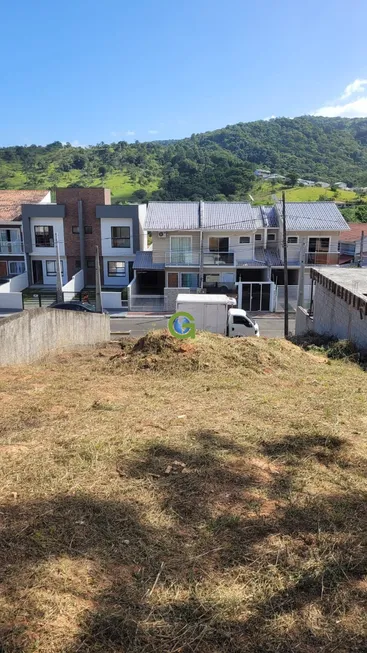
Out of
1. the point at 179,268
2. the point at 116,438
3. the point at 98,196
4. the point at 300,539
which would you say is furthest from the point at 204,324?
the point at 98,196

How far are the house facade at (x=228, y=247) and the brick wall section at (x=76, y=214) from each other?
4573mm

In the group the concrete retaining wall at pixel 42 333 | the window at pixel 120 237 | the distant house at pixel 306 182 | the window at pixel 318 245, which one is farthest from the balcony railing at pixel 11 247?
the distant house at pixel 306 182

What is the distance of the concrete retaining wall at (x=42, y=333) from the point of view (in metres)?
11.1

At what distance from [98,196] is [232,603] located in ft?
118

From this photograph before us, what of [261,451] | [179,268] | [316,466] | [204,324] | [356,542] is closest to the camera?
[356,542]

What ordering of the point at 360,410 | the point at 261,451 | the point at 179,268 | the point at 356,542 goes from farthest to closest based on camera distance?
the point at 179,268 → the point at 360,410 → the point at 261,451 → the point at 356,542

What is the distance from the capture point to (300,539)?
392 centimetres

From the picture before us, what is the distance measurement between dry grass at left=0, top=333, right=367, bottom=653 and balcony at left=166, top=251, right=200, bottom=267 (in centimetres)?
2663

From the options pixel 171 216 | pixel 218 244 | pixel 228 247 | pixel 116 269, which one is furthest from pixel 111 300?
pixel 228 247

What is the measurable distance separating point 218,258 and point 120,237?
843 cm

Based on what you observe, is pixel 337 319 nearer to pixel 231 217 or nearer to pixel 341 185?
pixel 231 217

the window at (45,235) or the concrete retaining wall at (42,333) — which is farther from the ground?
the window at (45,235)

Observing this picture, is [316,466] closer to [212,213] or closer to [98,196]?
[212,213]

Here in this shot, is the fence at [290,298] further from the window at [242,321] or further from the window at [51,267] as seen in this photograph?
the window at [51,267]
